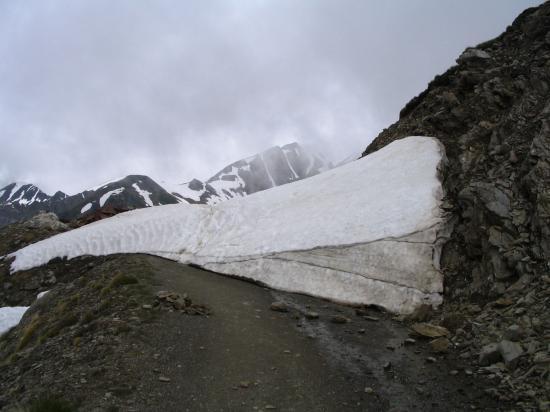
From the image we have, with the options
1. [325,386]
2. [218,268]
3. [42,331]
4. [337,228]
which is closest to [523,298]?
[325,386]

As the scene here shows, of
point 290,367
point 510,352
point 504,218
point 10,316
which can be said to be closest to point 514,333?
point 510,352

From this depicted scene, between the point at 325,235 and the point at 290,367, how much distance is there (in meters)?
Result: 10.7

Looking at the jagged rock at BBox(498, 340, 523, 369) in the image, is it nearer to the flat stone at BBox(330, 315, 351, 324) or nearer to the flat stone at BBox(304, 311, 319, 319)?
the flat stone at BBox(330, 315, 351, 324)

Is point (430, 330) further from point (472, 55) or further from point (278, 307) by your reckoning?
point (472, 55)

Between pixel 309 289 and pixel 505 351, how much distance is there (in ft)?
30.6

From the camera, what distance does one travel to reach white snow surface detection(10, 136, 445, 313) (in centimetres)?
1709

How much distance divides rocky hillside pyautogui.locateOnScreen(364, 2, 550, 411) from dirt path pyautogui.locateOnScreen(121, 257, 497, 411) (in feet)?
3.77

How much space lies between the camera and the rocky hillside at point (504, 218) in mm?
9859

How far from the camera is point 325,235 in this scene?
68.1 ft

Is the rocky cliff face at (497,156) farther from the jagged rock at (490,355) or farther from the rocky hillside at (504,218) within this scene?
the jagged rock at (490,355)

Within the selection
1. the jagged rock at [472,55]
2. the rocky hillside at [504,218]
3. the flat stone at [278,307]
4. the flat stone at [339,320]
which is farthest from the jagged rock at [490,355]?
the jagged rock at [472,55]

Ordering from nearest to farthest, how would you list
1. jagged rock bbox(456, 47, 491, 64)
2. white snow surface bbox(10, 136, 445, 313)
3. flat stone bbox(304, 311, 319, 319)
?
flat stone bbox(304, 311, 319, 319) < white snow surface bbox(10, 136, 445, 313) < jagged rock bbox(456, 47, 491, 64)

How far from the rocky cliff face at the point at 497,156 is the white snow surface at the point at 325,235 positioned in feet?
4.48

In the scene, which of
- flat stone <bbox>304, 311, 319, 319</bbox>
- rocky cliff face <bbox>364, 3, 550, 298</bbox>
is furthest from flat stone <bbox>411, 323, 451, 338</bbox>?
flat stone <bbox>304, 311, 319, 319</bbox>
